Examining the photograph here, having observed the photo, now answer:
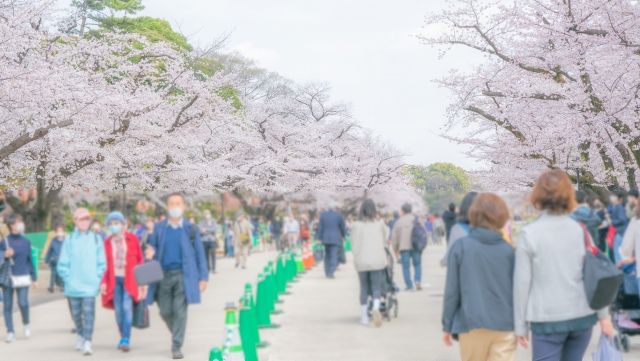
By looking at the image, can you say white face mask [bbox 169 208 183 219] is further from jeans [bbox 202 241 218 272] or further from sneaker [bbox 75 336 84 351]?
jeans [bbox 202 241 218 272]

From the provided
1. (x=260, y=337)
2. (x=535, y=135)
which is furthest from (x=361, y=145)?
(x=260, y=337)

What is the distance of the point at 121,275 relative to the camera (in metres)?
11.0

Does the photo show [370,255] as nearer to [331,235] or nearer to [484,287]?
[484,287]

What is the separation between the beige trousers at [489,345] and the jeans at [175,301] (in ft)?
16.8

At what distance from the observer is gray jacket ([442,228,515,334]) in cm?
526

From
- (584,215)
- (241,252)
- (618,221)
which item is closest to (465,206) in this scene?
(584,215)

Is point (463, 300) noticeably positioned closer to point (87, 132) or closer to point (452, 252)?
point (452, 252)

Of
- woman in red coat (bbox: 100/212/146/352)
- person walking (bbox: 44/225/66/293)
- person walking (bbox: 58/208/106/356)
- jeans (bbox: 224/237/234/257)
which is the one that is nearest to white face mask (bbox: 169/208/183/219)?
woman in red coat (bbox: 100/212/146/352)

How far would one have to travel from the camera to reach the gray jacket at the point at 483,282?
17.3 ft

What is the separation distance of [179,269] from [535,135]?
39.0 ft

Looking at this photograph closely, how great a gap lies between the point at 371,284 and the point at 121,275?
3404 mm

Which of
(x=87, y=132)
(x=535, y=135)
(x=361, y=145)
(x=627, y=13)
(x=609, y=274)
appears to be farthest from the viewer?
(x=361, y=145)

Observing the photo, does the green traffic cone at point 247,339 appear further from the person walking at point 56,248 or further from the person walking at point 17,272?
the person walking at point 56,248

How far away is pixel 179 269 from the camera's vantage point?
10031 mm
